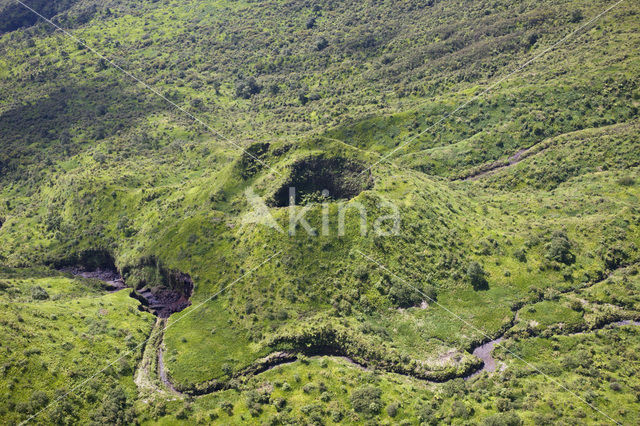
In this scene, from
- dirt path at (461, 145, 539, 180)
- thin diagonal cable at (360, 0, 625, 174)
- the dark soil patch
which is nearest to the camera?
the dark soil patch

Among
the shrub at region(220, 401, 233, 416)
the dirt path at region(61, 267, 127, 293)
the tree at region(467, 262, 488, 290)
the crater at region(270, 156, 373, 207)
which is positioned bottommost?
the dirt path at region(61, 267, 127, 293)

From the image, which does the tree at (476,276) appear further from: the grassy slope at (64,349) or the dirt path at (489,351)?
the grassy slope at (64,349)

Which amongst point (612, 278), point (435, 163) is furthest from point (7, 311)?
point (435, 163)

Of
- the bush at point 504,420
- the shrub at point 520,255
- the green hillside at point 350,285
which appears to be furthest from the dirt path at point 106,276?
the shrub at point 520,255

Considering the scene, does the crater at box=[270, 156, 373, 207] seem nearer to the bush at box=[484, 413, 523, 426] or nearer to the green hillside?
the green hillside

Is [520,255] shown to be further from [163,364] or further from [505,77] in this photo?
[505,77]

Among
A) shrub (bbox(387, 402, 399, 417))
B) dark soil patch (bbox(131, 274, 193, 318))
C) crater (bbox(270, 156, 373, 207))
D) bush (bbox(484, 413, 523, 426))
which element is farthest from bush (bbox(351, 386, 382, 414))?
crater (bbox(270, 156, 373, 207))
